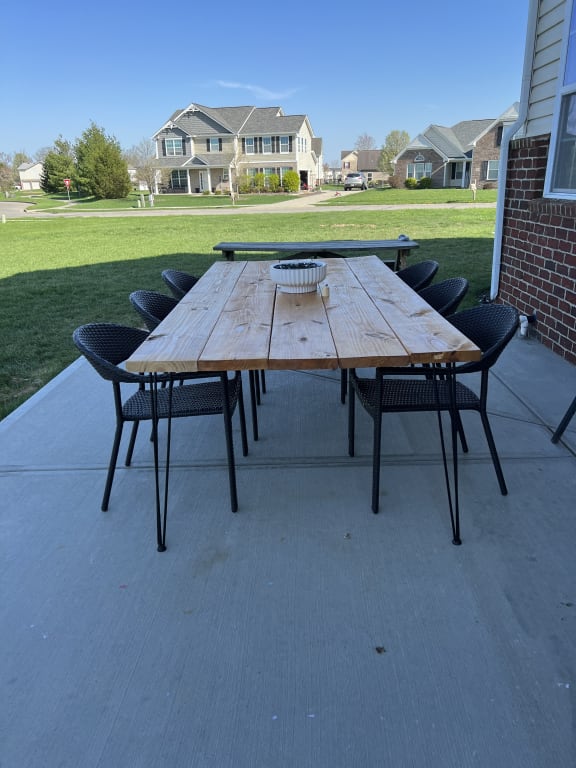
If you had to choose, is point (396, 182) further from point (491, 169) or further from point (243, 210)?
point (243, 210)

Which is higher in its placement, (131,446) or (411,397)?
(411,397)

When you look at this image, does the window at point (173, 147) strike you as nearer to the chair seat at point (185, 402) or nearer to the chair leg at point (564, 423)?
the chair seat at point (185, 402)

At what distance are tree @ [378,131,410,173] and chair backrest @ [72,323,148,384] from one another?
219 feet

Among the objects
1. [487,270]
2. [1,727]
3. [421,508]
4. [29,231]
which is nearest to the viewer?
[1,727]

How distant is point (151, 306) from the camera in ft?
10.4

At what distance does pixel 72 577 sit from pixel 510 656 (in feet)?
4.90

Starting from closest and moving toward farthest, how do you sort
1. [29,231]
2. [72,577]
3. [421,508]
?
[72,577]
[421,508]
[29,231]

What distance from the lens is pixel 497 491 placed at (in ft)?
8.08

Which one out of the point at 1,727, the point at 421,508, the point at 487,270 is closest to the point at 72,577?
the point at 1,727

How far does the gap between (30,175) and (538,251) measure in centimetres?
9272

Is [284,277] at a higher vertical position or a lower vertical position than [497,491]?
higher

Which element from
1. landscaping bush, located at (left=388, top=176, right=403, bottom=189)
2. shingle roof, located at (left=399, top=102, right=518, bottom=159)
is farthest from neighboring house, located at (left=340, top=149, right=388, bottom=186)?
landscaping bush, located at (left=388, top=176, right=403, bottom=189)

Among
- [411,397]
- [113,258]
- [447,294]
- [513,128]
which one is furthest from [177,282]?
[113,258]

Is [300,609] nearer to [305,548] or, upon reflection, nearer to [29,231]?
[305,548]
